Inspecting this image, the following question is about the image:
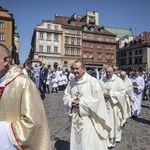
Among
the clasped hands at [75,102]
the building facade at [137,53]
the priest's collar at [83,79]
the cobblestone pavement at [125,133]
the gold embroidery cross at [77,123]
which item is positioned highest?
the building facade at [137,53]

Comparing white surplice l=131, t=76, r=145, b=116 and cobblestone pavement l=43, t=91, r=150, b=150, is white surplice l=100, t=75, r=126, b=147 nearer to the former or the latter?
cobblestone pavement l=43, t=91, r=150, b=150

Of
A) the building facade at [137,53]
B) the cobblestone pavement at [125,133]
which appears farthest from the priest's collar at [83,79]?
the building facade at [137,53]

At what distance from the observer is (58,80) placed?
1948 cm

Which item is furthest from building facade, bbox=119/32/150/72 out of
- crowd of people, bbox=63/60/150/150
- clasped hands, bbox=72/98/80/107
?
clasped hands, bbox=72/98/80/107

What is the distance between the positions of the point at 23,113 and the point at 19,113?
0.23ft

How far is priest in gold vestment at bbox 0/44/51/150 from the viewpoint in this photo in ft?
6.97

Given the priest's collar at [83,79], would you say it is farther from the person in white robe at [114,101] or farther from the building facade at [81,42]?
the building facade at [81,42]

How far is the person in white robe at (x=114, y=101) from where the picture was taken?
587 cm

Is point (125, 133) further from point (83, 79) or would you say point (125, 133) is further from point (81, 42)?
point (81, 42)

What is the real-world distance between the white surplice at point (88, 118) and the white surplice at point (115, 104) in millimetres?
1349

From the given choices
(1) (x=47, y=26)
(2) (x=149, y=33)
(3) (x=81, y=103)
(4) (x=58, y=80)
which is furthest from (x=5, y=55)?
(2) (x=149, y=33)

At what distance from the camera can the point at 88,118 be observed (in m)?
4.41

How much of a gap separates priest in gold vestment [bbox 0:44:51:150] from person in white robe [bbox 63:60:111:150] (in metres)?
2.05

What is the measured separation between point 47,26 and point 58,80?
38.7 metres
